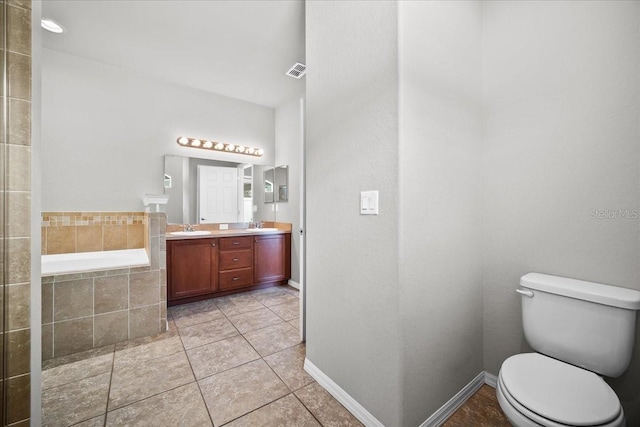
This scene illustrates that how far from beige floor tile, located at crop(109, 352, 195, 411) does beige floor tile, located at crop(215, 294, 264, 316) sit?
920mm

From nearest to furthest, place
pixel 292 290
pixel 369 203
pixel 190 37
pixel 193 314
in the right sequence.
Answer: pixel 369 203 → pixel 190 37 → pixel 193 314 → pixel 292 290

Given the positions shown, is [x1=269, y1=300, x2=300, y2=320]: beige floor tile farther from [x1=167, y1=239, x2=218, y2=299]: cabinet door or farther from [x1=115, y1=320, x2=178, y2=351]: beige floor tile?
[x1=115, y1=320, x2=178, y2=351]: beige floor tile

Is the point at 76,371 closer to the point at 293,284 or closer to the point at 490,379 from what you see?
the point at 293,284

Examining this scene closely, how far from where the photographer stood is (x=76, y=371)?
72.2 inches

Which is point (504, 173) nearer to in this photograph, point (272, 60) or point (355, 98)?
point (355, 98)

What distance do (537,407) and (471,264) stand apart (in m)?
0.78

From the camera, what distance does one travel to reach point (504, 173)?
5.27 feet

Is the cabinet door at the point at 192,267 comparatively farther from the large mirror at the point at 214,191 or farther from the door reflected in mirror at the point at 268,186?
the door reflected in mirror at the point at 268,186

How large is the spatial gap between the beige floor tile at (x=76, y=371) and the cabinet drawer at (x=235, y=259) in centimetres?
146

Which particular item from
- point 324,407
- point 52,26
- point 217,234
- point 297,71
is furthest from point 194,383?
point 52,26

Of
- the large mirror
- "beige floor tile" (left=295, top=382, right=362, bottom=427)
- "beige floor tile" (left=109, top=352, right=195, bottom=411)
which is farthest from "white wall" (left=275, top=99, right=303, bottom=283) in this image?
"beige floor tile" (left=295, top=382, right=362, bottom=427)

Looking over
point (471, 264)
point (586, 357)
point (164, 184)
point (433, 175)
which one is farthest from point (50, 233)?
point (586, 357)

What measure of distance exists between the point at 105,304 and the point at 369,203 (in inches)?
93.8

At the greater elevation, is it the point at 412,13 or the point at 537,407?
the point at 412,13
